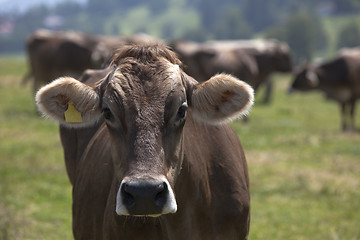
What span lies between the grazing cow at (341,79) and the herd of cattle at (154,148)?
13448 mm

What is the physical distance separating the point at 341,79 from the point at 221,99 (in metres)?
15.4

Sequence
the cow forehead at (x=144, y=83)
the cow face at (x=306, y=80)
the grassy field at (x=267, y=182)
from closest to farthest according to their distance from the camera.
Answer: the cow forehead at (x=144, y=83) → the grassy field at (x=267, y=182) → the cow face at (x=306, y=80)

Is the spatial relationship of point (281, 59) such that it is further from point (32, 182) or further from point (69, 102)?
point (69, 102)

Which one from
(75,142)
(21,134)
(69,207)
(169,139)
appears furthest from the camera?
(21,134)

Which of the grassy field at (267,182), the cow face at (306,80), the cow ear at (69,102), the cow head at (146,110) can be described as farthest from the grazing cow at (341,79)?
the cow ear at (69,102)

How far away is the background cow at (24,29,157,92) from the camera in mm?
18750

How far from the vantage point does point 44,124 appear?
14.0 metres

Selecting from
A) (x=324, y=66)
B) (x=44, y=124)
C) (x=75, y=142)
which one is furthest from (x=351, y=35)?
(x=75, y=142)

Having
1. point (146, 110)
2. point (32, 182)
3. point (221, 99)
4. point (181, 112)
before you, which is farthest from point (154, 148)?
point (32, 182)

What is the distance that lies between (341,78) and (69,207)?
12.7m

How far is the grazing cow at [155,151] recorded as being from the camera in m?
3.17

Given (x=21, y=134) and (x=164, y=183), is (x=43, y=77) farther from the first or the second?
(x=164, y=183)

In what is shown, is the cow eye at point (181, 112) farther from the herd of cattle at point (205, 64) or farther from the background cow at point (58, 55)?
the background cow at point (58, 55)

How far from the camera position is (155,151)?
10.4 ft
